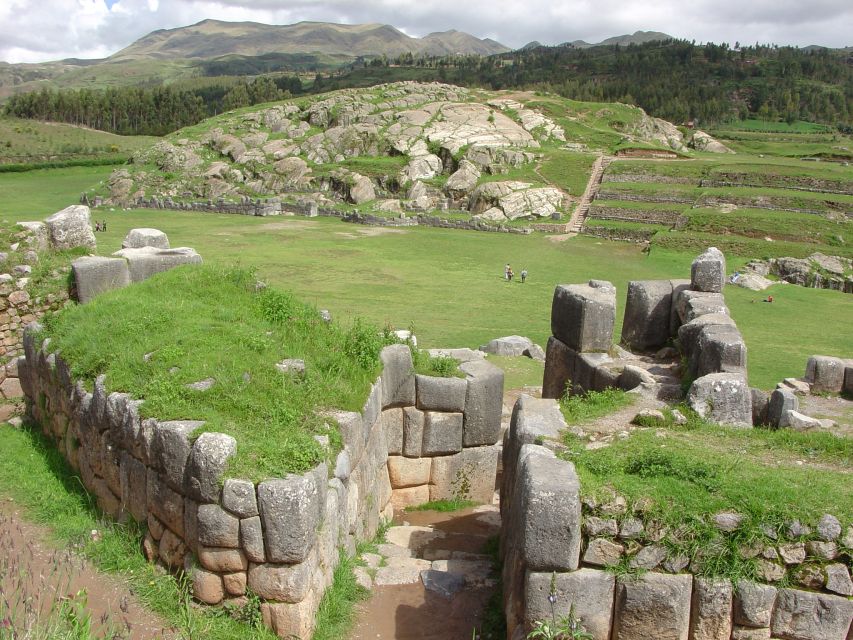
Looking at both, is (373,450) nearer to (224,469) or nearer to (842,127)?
(224,469)

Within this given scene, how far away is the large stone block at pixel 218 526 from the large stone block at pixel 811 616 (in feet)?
16.2

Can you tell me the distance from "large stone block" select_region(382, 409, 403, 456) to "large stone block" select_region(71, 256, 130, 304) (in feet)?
19.1

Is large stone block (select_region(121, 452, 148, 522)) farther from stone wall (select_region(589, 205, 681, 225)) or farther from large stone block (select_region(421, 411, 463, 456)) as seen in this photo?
stone wall (select_region(589, 205, 681, 225))

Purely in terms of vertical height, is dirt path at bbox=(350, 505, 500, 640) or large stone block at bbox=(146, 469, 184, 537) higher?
large stone block at bbox=(146, 469, 184, 537)

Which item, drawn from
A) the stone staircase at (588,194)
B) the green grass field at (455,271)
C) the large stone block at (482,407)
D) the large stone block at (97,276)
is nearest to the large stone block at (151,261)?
the large stone block at (97,276)

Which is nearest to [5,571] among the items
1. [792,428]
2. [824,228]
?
[792,428]

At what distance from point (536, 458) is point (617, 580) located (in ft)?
4.54

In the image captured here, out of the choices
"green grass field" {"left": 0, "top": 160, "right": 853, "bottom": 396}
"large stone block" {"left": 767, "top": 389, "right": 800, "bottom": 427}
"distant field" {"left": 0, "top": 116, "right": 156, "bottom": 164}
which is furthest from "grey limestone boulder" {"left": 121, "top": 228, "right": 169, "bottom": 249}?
"distant field" {"left": 0, "top": 116, "right": 156, "bottom": 164}

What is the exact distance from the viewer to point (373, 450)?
10.5 meters

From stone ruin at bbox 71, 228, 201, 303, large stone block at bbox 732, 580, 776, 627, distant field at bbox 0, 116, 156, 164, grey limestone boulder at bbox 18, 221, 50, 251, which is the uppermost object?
distant field at bbox 0, 116, 156, 164

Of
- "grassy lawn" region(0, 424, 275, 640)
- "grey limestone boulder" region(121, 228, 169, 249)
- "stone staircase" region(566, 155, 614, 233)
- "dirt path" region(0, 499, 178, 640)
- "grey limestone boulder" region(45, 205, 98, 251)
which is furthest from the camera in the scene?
"stone staircase" region(566, 155, 614, 233)

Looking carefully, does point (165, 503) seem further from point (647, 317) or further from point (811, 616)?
point (647, 317)

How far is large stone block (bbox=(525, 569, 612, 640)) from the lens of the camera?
21.4 ft

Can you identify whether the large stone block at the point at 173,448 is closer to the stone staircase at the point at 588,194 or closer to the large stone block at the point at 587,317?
the large stone block at the point at 587,317
